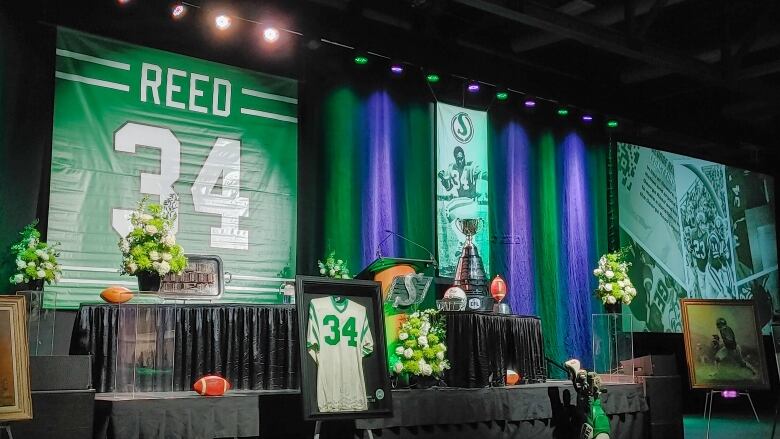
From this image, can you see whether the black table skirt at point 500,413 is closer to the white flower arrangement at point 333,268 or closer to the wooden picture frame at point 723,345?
the wooden picture frame at point 723,345

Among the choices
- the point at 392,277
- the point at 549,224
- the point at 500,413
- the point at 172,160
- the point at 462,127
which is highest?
the point at 462,127

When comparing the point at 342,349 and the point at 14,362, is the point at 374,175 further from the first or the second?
the point at 14,362

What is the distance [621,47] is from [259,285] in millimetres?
3922

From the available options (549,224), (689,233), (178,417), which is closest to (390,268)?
(178,417)

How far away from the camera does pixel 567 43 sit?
926 cm

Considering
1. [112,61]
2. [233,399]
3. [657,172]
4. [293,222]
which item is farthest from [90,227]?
[657,172]

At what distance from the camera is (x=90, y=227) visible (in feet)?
20.0

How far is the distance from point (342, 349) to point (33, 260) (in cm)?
290

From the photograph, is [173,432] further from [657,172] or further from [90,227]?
[657,172]

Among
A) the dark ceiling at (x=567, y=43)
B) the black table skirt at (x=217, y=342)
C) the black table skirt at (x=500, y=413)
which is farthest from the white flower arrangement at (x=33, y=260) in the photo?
the black table skirt at (x=500, y=413)

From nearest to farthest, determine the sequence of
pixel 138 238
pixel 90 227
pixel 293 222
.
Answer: pixel 138 238, pixel 90 227, pixel 293 222

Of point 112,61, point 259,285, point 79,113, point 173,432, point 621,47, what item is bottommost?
point 173,432

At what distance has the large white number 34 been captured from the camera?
6.34 m

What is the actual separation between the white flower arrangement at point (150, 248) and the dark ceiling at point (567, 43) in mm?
2317
